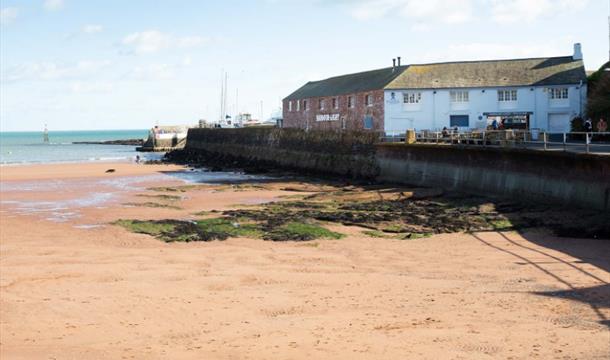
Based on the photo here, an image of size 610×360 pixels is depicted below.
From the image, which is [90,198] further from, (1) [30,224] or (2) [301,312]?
(2) [301,312]

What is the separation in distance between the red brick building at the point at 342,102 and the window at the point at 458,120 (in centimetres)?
464

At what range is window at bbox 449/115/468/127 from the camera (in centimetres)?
4584

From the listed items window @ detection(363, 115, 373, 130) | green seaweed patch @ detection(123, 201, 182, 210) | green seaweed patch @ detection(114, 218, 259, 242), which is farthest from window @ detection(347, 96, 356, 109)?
green seaweed patch @ detection(114, 218, 259, 242)

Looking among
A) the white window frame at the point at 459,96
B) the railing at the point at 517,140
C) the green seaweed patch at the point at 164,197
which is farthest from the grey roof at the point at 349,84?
the green seaweed patch at the point at 164,197

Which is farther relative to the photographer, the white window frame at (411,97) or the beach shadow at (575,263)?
the white window frame at (411,97)

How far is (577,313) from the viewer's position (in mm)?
10984

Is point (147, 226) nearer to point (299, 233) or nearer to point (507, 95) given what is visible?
point (299, 233)

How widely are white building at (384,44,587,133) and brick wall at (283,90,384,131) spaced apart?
114 cm

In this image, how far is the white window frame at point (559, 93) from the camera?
4334 cm

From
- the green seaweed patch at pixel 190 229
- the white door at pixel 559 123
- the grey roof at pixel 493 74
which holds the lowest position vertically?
the green seaweed patch at pixel 190 229

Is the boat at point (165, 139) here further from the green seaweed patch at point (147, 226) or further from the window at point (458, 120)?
the green seaweed patch at point (147, 226)

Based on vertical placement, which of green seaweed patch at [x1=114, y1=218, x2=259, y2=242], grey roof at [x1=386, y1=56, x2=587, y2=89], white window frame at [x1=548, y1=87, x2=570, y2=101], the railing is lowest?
green seaweed patch at [x1=114, y1=218, x2=259, y2=242]

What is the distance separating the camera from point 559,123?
144ft

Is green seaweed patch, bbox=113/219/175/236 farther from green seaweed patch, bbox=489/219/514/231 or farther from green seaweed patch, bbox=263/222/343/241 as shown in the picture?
green seaweed patch, bbox=489/219/514/231
